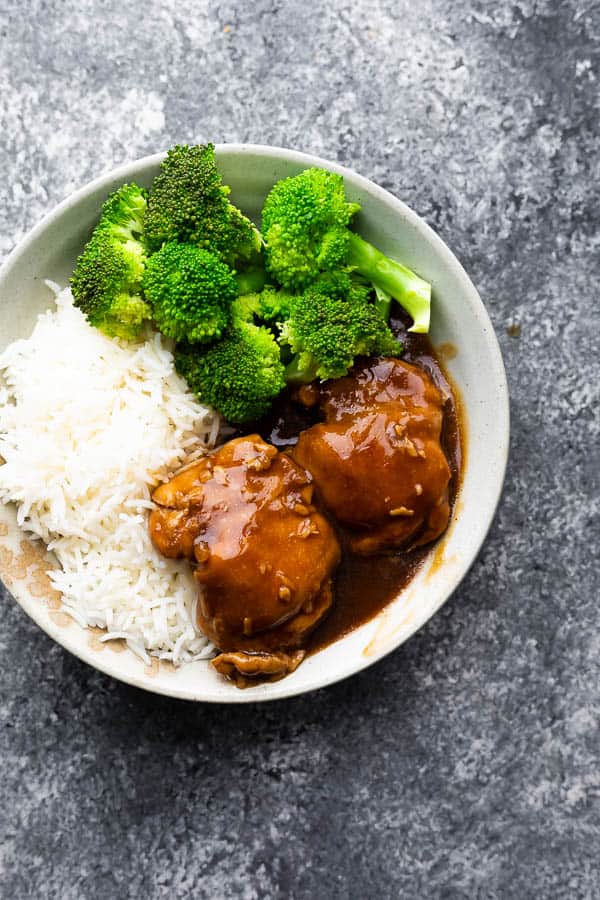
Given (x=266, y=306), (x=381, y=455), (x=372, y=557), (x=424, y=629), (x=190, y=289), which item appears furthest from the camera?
(x=424, y=629)

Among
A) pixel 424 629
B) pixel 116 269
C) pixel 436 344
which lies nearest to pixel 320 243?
pixel 436 344

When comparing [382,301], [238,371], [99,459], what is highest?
[382,301]

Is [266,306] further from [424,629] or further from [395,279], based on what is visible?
[424,629]

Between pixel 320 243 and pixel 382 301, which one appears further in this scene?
pixel 382 301

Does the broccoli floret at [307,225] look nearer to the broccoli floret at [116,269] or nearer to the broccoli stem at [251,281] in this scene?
the broccoli stem at [251,281]

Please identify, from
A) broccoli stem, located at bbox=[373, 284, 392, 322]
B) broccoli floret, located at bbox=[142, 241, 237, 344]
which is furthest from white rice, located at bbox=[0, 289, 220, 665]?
broccoli stem, located at bbox=[373, 284, 392, 322]

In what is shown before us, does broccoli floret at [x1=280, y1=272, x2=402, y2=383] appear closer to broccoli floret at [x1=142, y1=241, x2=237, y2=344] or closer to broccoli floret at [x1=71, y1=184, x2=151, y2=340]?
broccoli floret at [x1=142, y1=241, x2=237, y2=344]

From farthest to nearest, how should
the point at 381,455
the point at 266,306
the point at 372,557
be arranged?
1. the point at 372,557
2. the point at 266,306
3. the point at 381,455
